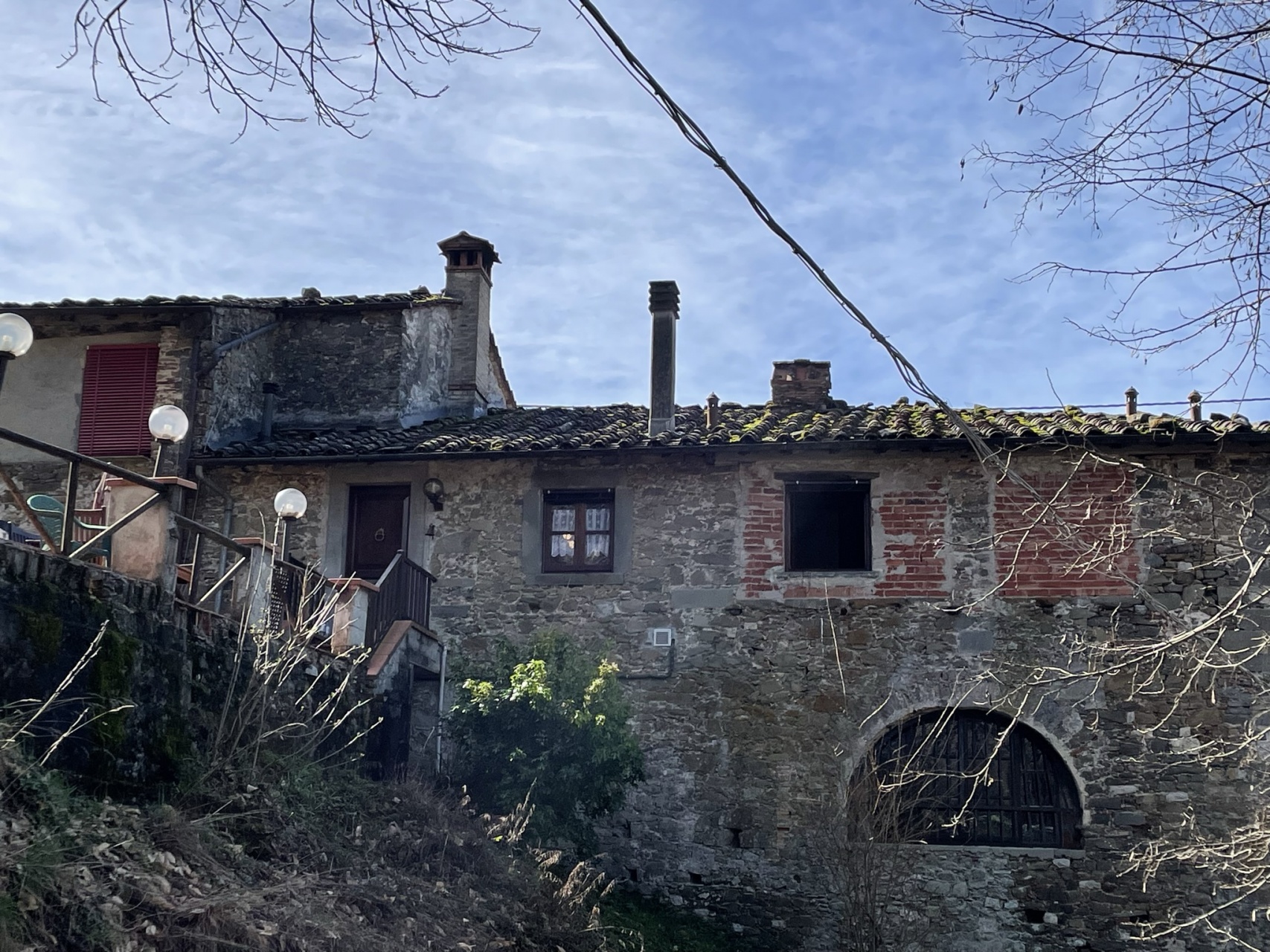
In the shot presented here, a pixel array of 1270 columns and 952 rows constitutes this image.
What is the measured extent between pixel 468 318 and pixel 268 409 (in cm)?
297

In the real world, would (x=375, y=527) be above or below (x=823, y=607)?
above

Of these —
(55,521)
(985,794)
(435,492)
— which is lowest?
(985,794)

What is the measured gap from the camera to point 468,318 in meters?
18.1

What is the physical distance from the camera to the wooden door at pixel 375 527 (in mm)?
15047

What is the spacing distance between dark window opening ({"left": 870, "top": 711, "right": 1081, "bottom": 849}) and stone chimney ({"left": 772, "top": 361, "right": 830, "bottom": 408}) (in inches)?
175

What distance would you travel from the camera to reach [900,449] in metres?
14.1

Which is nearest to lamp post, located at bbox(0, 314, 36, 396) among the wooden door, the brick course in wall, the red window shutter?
the wooden door

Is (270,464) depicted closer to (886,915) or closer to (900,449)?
(900,449)

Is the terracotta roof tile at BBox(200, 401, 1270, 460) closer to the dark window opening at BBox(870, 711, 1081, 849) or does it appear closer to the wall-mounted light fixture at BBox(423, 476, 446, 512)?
the wall-mounted light fixture at BBox(423, 476, 446, 512)

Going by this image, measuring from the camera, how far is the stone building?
43.1ft

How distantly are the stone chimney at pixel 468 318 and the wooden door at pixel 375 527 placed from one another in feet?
8.78

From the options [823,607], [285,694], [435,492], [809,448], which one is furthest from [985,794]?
[285,694]

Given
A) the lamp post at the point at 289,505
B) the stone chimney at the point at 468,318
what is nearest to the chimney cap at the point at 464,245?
the stone chimney at the point at 468,318

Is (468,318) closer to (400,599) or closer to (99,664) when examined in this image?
(400,599)
